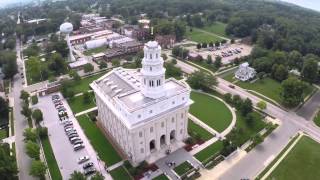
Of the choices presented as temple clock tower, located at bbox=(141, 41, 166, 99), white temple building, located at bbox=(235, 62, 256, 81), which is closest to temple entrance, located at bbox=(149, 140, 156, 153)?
temple clock tower, located at bbox=(141, 41, 166, 99)

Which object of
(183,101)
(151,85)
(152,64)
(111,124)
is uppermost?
(152,64)

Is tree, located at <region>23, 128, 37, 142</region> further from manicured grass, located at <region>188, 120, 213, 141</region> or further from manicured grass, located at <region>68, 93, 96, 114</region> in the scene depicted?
manicured grass, located at <region>188, 120, 213, 141</region>

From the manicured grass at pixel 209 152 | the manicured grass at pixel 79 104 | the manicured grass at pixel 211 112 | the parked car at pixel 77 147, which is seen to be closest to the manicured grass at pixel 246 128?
the manicured grass at pixel 211 112

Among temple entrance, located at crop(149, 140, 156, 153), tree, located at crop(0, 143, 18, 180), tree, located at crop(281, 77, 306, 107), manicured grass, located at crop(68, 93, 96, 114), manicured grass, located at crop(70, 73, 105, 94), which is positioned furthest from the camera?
manicured grass, located at crop(70, 73, 105, 94)

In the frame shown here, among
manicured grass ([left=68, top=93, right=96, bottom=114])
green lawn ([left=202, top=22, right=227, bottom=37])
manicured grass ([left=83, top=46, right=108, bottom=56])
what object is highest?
green lawn ([left=202, top=22, right=227, bottom=37])

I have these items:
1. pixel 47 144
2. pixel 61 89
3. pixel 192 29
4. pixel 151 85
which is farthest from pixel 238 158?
pixel 192 29

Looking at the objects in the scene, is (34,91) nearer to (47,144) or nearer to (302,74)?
(47,144)
